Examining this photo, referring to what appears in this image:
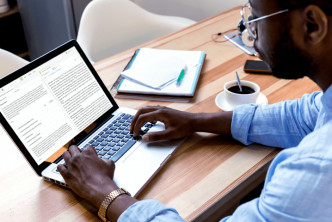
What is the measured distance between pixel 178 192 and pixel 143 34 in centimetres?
133

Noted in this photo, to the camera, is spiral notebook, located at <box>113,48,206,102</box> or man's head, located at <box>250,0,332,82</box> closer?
man's head, located at <box>250,0,332,82</box>

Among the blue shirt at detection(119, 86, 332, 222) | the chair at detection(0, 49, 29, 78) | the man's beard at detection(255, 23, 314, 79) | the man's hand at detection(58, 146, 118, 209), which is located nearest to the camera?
the blue shirt at detection(119, 86, 332, 222)

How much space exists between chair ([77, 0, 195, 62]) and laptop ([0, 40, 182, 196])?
79 centimetres

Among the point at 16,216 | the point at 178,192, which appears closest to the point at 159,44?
the point at 178,192

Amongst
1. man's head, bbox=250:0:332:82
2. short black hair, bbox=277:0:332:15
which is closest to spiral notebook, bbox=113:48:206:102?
man's head, bbox=250:0:332:82

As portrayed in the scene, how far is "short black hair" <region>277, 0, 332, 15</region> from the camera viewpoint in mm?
684

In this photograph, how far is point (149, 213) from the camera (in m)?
0.81

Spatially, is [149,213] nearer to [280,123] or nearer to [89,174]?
[89,174]

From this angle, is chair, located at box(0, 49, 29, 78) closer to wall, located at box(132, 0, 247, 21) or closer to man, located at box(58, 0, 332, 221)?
man, located at box(58, 0, 332, 221)

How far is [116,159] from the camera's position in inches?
39.7

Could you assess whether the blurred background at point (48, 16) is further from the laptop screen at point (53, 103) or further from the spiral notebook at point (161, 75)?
the laptop screen at point (53, 103)

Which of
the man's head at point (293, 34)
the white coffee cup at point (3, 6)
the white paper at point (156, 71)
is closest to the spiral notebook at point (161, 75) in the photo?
the white paper at point (156, 71)

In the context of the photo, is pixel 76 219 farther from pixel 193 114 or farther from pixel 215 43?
pixel 215 43

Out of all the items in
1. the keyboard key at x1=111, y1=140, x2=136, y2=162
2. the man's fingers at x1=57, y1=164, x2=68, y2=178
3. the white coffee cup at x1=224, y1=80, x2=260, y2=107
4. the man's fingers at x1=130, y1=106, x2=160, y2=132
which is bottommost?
the white coffee cup at x1=224, y1=80, x2=260, y2=107
